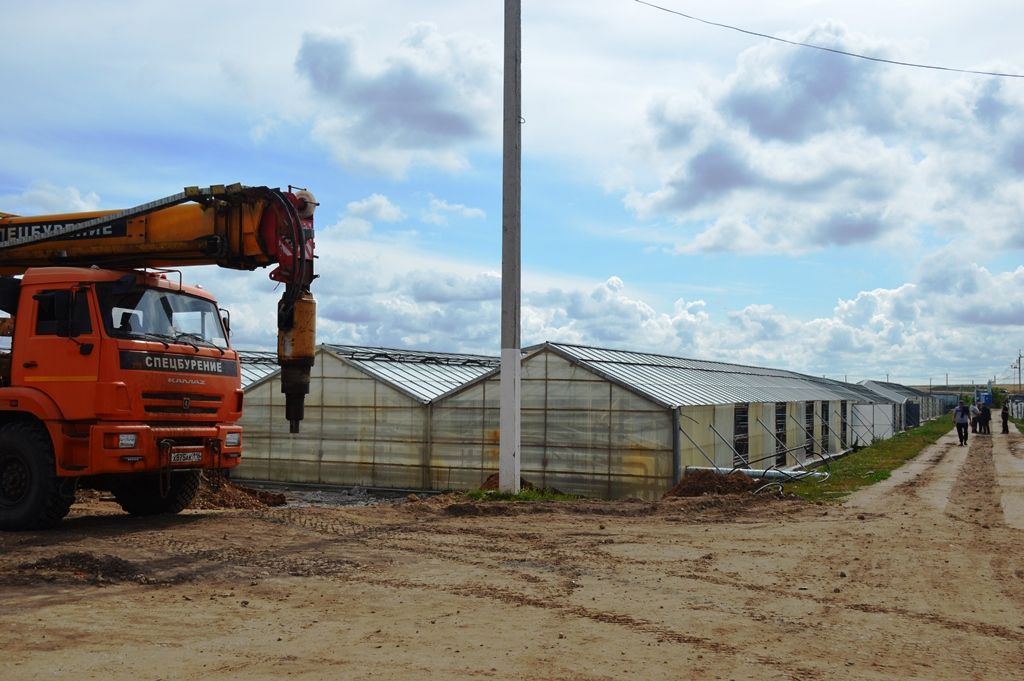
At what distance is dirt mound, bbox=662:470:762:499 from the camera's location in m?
17.8

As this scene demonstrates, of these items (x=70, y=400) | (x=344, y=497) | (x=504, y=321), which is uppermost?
(x=504, y=321)

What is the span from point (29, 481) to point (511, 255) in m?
8.68

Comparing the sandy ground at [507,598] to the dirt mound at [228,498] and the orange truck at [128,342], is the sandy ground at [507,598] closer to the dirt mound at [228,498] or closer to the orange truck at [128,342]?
the orange truck at [128,342]

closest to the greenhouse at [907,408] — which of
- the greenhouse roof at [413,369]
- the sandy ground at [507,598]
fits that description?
the greenhouse roof at [413,369]

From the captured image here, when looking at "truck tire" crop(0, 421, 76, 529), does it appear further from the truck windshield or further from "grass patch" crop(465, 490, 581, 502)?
"grass patch" crop(465, 490, 581, 502)

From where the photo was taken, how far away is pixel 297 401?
11.2 metres

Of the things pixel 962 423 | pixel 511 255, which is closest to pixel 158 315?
pixel 511 255

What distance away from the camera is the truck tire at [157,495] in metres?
13.2

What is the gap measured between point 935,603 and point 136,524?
31.4ft

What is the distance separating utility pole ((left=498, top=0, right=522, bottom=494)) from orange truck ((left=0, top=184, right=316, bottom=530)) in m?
5.55

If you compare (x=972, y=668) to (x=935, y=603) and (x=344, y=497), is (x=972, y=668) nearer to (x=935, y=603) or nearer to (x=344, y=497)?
(x=935, y=603)

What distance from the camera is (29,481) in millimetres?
11195

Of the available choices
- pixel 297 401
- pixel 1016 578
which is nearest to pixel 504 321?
pixel 297 401

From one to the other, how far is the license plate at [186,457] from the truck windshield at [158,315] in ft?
4.67
